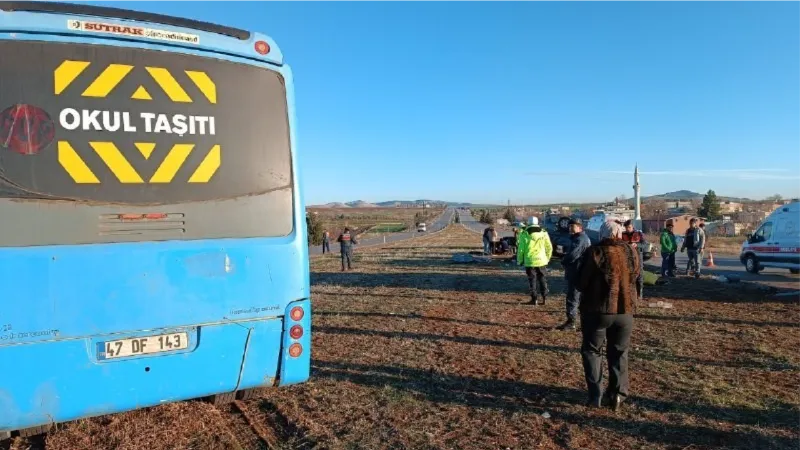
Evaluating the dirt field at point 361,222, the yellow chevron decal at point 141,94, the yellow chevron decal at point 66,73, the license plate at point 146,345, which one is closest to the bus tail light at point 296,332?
the license plate at point 146,345

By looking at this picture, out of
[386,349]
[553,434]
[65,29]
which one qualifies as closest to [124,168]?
[65,29]

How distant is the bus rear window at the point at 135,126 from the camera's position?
3.56 metres

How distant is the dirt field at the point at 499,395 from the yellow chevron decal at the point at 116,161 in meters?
2.33

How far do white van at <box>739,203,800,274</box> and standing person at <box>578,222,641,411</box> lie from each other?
16.0 metres

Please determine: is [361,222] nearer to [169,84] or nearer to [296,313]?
[296,313]

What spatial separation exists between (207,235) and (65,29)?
1.71 meters

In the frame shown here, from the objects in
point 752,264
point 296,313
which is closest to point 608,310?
point 296,313

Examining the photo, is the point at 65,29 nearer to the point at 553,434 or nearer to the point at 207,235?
the point at 207,235

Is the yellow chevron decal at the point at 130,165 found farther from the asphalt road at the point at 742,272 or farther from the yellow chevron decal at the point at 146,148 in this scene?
the asphalt road at the point at 742,272

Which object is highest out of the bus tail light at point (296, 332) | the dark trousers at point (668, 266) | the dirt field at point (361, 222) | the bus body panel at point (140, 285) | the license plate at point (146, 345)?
the bus body panel at point (140, 285)

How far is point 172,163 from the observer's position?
401cm

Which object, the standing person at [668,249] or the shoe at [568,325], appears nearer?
the shoe at [568,325]

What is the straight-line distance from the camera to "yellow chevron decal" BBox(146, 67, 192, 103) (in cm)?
401

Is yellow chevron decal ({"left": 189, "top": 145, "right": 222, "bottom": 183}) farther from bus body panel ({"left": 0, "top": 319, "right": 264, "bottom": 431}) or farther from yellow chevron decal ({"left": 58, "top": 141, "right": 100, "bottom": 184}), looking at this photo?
bus body panel ({"left": 0, "top": 319, "right": 264, "bottom": 431})
